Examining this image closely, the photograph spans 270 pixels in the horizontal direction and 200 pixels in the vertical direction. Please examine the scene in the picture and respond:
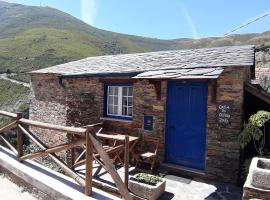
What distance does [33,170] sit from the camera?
6.48 metres

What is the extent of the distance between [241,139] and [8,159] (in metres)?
5.69

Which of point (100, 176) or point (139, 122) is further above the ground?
point (139, 122)

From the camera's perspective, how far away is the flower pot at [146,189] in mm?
6336

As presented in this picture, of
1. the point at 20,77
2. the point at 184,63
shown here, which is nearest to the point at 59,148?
the point at 184,63

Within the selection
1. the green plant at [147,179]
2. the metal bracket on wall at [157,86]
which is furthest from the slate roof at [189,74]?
the green plant at [147,179]

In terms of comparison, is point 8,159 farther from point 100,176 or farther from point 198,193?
point 198,193

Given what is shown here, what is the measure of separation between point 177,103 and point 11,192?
4.81 m

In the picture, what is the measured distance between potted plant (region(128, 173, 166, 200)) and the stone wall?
6.44 ft

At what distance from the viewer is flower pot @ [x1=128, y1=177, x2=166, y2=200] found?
634 centimetres

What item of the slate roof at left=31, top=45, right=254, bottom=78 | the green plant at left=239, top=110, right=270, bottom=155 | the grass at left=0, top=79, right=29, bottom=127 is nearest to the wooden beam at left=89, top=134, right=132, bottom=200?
the slate roof at left=31, top=45, right=254, bottom=78

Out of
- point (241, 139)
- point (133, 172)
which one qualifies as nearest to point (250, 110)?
point (241, 139)

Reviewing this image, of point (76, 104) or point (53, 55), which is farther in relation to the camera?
point (53, 55)

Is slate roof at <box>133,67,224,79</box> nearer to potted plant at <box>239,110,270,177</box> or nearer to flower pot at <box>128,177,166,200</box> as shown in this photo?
potted plant at <box>239,110,270,177</box>

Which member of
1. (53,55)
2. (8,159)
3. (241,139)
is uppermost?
(53,55)
